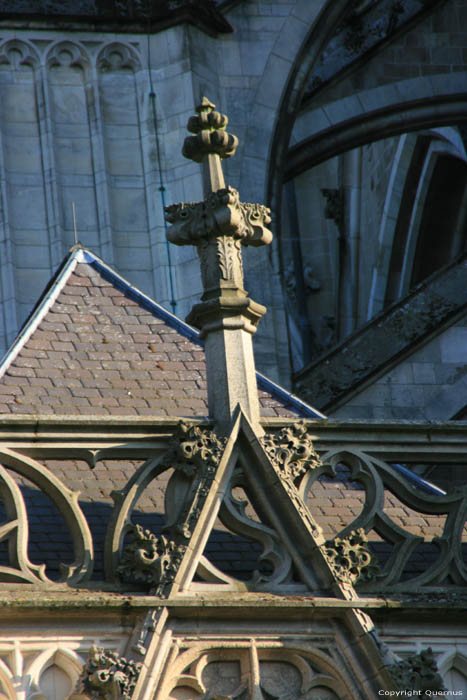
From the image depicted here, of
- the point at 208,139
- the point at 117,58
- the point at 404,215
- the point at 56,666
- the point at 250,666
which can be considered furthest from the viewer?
the point at 404,215

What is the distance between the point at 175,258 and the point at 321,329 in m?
11.0

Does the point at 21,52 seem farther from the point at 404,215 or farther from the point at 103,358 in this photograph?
the point at 404,215

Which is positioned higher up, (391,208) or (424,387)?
(391,208)

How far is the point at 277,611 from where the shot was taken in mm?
9984

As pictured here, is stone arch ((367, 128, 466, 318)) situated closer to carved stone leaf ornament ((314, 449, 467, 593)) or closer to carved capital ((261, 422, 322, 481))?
carved stone leaf ornament ((314, 449, 467, 593))

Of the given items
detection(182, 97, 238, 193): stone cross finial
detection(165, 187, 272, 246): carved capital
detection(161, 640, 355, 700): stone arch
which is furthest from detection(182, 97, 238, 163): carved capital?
detection(161, 640, 355, 700): stone arch

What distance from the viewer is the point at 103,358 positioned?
40.7 ft

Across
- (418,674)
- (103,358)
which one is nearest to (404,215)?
(103,358)

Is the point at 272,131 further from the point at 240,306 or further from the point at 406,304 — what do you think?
the point at 240,306

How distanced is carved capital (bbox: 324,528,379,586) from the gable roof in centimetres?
196

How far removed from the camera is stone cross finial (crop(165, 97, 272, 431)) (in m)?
10.6

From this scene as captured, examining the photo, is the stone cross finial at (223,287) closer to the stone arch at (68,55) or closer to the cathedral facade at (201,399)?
the cathedral facade at (201,399)

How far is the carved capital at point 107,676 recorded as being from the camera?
9500 mm

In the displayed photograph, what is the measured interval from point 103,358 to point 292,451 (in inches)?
90.2
